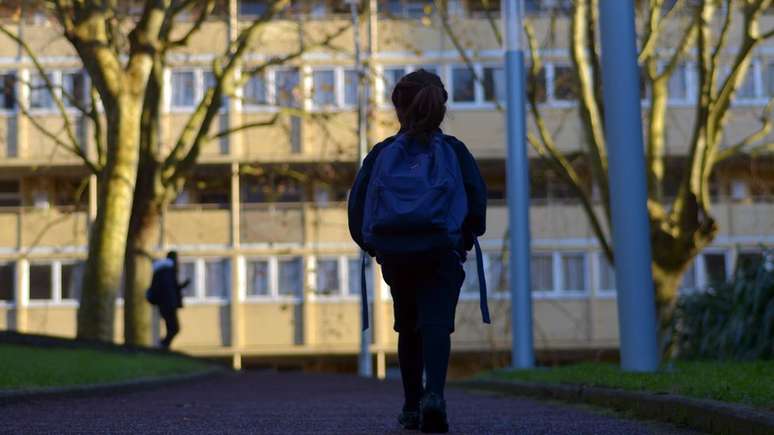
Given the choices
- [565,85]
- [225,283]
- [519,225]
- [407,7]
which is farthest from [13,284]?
[519,225]

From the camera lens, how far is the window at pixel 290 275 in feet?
157

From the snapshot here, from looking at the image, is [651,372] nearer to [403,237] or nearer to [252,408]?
[252,408]

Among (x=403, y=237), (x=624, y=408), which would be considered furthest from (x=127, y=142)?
(x=403, y=237)

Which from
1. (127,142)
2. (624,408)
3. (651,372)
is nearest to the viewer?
(624,408)

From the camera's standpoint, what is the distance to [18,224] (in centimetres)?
4750

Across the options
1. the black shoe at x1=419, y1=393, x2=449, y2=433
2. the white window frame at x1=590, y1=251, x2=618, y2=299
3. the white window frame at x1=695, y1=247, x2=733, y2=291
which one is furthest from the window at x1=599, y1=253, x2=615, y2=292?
the black shoe at x1=419, y1=393, x2=449, y2=433

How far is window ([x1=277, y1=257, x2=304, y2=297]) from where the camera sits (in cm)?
4772

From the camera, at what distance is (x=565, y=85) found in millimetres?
32406

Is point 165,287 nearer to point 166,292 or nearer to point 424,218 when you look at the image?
point 166,292

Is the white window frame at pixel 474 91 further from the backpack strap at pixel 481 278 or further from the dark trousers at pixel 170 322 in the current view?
the backpack strap at pixel 481 278

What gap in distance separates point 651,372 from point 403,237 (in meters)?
5.01

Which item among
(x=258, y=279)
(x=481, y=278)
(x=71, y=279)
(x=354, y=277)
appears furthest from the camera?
(x=71, y=279)

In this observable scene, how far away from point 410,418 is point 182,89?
41.0 metres

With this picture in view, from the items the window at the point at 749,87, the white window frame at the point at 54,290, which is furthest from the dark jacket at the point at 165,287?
the window at the point at 749,87
